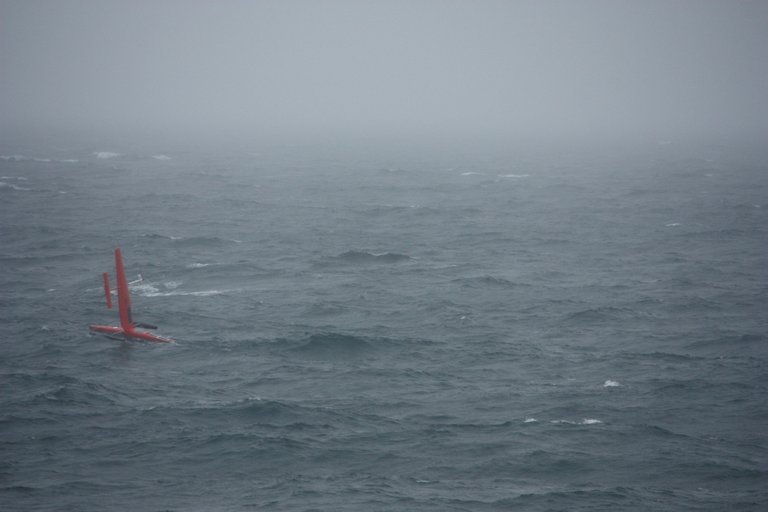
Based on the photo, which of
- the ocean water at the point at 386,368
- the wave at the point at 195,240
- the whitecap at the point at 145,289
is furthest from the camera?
the wave at the point at 195,240

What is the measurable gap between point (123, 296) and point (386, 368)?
18.9 metres

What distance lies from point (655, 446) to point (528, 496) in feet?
29.2

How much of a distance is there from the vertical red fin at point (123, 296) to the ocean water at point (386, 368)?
1.51 metres

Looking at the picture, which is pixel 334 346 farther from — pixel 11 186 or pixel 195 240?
pixel 11 186

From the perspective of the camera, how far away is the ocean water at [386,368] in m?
37.3

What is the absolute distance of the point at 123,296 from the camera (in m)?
54.0

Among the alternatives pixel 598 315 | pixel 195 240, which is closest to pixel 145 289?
pixel 195 240

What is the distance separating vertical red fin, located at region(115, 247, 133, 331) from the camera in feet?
176

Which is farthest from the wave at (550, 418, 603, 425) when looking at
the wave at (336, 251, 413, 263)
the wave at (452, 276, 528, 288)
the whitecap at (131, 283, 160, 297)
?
the wave at (336, 251, 413, 263)

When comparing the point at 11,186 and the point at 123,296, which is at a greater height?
the point at 11,186

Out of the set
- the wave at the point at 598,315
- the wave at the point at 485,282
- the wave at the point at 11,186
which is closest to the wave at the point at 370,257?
the wave at the point at 485,282

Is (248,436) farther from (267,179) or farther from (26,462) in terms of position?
(267,179)

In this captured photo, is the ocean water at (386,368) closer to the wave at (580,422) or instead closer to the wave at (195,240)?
the wave at (580,422)

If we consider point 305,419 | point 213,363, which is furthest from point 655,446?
point 213,363
